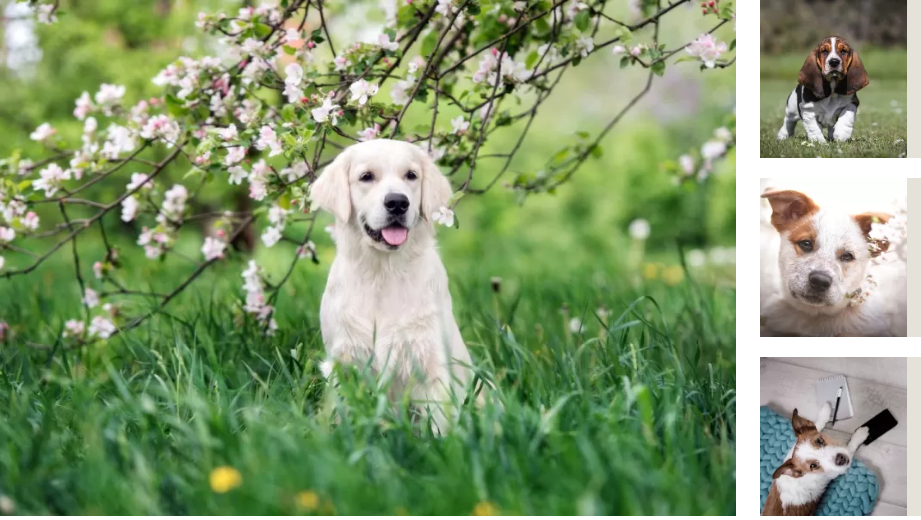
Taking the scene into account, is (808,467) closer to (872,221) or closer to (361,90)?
(872,221)

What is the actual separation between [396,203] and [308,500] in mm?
929

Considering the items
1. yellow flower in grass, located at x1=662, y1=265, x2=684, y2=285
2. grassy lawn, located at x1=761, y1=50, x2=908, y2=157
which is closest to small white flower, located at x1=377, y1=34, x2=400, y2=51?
grassy lawn, located at x1=761, y1=50, x2=908, y2=157

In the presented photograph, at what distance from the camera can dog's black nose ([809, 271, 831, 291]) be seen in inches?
82.9

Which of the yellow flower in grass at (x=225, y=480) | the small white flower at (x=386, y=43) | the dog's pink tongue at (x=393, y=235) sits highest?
the small white flower at (x=386, y=43)

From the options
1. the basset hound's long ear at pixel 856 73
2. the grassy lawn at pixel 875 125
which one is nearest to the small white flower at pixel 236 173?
the grassy lawn at pixel 875 125

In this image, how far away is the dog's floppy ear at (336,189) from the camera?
249 centimetres

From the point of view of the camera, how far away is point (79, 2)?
636 centimetres

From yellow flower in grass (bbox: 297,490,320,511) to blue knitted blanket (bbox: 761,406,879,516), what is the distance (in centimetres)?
111

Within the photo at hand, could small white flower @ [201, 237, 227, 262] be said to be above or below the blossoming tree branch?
below

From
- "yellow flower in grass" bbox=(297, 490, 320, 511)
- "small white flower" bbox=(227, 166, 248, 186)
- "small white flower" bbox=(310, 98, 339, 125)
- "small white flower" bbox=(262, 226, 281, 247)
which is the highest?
"small white flower" bbox=(310, 98, 339, 125)

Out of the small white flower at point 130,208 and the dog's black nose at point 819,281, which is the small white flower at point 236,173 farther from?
the dog's black nose at point 819,281

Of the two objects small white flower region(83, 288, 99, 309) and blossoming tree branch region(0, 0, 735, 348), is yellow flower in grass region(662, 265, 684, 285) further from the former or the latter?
small white flower region(83, 288, 99, 309)

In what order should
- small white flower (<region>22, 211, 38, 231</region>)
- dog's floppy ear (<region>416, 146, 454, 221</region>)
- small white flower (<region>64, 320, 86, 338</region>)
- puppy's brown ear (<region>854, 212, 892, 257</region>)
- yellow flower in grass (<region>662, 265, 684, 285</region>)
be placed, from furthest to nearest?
yellow flower in grass (<region>662, 265, 684, 285</region>)
small white flower (<region>64, 320, 86, 338</region>)
small white flower (<region>22, 211, 38, 231</region>)
dog's floppy ear (<region>416, 146, 454, 221</region>)
puppy's brown ear (<region>854, 212, 892, 257</region>)

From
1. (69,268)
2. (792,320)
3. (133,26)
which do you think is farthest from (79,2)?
(792,320)
